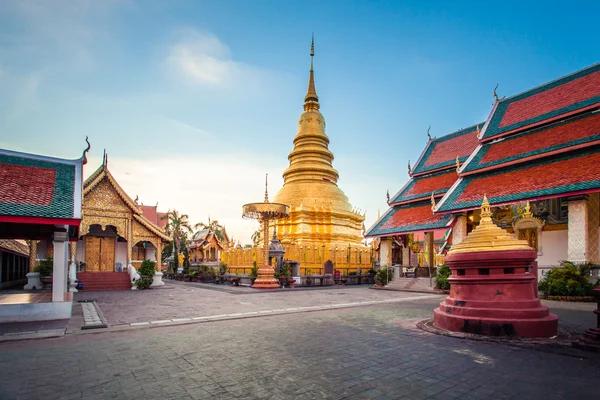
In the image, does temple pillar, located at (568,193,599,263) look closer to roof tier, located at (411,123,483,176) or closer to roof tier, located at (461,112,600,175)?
roof tier, located at (461,112,600,175)

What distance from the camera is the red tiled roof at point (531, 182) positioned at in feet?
46.4

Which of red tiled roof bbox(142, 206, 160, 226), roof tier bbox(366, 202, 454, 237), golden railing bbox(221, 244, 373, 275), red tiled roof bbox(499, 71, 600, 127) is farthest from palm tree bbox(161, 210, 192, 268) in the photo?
red tiled roof bbox(499, 71, 600, 127)

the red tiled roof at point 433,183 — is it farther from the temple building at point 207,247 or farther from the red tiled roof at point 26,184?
the red tiled roof at point 26,184

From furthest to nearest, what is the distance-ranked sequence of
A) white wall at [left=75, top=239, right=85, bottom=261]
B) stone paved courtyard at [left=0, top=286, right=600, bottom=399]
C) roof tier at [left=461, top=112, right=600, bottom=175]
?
white wall at [left=75, top=239, right=85, bottom=261] < roof tier at [left=461, top=112, right=600, bottom=175] < stone paved courtyard at [left=0, top=286, right=600, bottom=399]

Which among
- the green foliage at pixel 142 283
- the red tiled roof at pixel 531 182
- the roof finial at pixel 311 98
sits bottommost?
the green foliage at pixel 142 283

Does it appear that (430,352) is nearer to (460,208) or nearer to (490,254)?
(490,254)

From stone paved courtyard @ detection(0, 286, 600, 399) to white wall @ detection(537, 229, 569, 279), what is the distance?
11.8 metres

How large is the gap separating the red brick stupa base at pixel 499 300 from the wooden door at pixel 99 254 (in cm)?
2027

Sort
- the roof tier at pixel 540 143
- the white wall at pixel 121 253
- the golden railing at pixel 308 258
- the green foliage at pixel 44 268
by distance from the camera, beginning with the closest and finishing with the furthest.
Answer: the roof tier at pixel 540 143
the green foliage at pixel 44 268
the white wall at pixel 121 253
the golden railing at pixel 308 258

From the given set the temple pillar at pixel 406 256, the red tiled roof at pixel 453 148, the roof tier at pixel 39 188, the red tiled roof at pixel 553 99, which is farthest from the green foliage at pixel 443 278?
the roof tier at pixel 39 188

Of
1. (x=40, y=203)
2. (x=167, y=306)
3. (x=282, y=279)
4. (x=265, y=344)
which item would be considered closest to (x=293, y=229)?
(x=282, y=279)

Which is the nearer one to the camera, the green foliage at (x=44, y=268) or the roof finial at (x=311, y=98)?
the green foliage at (x=44, y=268)

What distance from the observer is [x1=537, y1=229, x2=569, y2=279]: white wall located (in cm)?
1579

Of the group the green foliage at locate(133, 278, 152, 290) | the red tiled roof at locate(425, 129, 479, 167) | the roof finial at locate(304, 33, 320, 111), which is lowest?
the green foliage at locate(133, 278, 152, 290)
